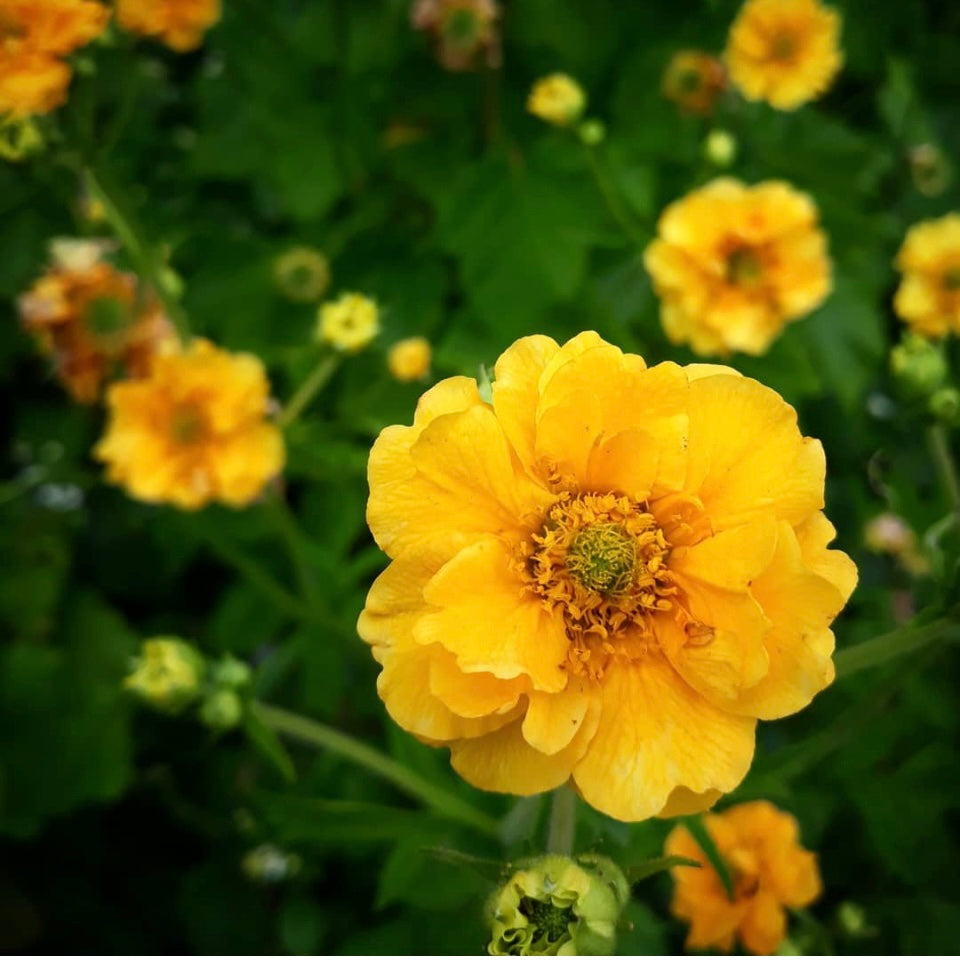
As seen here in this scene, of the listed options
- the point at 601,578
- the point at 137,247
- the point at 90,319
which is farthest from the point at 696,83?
the point at 601,578

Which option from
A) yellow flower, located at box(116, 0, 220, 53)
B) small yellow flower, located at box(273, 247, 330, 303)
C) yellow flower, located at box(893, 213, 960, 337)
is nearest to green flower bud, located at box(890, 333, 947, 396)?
yellow flower, located at box(893, 213, 960, 337)

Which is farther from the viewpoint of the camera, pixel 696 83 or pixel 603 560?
pixel 696 83

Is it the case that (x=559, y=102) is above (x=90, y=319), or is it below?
above

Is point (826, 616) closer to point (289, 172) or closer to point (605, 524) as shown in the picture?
point (605, 524)

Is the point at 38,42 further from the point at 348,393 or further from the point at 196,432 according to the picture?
the point at 348,393

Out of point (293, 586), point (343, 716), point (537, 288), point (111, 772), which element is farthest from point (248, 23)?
point (111, 772)

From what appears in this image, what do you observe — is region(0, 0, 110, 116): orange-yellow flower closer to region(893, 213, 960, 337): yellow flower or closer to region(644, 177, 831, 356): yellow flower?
region(644, 177, 831, 356): yellow flower
